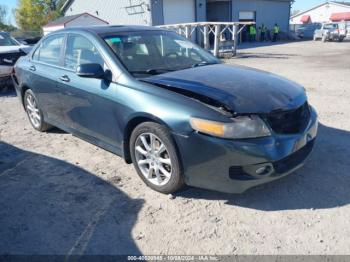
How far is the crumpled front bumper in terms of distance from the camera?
3125 millimetres

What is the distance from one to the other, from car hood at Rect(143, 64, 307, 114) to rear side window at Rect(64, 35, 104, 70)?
0.83 meters

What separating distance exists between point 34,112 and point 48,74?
1.13 meters

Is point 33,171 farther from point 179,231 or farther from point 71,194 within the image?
point 179,231

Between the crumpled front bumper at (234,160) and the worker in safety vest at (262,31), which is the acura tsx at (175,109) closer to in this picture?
the crumpled front bumper at (234,160)

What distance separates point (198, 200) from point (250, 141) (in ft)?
2.87

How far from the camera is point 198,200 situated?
360cm

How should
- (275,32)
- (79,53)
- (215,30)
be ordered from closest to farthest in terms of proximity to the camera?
(79,53), (215,30), (275,32)

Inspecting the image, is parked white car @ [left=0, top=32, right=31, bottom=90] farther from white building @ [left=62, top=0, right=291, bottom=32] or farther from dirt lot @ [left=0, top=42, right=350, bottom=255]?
white building @ [left=62, top=0, right=291, bottom=32]

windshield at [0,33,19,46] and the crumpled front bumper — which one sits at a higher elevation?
windshield at [0,33,19,46]

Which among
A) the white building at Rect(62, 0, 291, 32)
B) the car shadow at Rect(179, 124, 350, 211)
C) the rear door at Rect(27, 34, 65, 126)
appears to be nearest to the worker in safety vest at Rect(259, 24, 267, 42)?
the white building at Rect(62, 0, 291, 32)

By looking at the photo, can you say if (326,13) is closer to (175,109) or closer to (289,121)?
(289,121)

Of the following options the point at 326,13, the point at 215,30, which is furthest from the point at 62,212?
the point at 326,13

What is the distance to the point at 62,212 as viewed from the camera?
3498 millimetres

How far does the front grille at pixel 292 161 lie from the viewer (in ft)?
10.9
